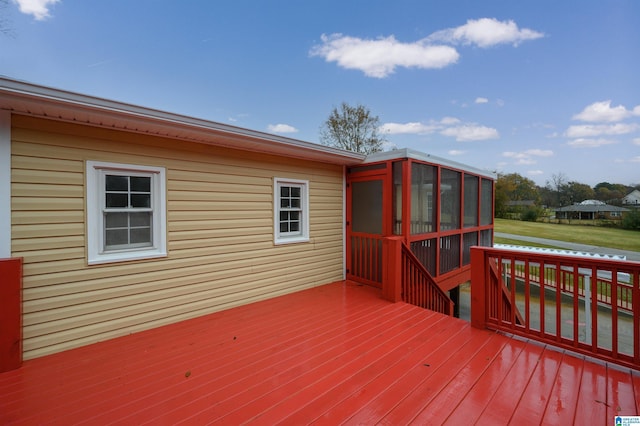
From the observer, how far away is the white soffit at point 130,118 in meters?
2.19

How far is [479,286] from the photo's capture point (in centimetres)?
299

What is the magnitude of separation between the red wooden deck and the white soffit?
2.33m

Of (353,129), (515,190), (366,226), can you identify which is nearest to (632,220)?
(515,190)

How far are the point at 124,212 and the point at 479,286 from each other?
4.19 m

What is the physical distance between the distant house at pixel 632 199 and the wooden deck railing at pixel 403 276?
28012 millimetres

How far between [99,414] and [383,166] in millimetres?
4464

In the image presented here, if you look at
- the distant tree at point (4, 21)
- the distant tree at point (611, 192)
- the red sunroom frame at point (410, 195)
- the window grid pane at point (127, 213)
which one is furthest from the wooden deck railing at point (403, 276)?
the distant tree at point (611, 192)

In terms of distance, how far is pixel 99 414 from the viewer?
178 cm

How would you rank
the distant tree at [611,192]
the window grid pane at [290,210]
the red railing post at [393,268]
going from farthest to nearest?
the distant tree at [611,192], the window grid pane at [290,210], the red railing post at [393,268]

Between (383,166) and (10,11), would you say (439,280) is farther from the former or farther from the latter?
(10,11)

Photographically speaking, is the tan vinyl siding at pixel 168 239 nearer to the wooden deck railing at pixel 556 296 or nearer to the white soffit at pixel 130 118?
the white soffit at pixel 130 118

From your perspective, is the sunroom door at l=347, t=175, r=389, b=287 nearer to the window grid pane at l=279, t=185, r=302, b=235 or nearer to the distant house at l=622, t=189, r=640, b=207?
the window grid pane at l=279, t=185, r=302, b=235

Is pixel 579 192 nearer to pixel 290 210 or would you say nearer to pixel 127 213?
pixel 290 210

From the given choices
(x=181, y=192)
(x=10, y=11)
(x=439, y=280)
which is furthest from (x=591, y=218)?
(x=10, y=11)
